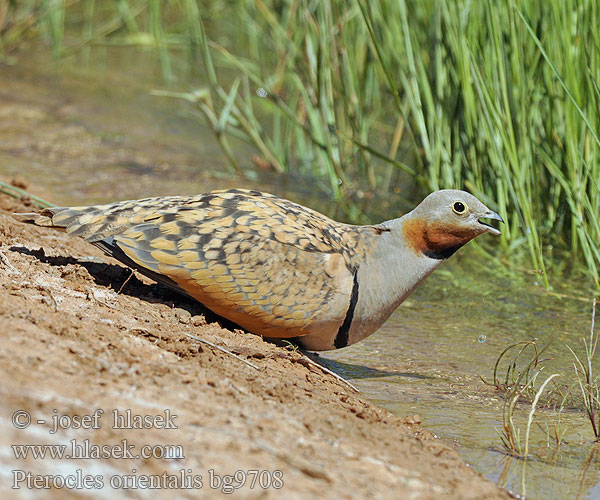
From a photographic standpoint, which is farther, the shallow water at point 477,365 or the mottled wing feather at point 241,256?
the mottled wing feather at point 241,256

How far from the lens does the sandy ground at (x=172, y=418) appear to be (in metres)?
2.37

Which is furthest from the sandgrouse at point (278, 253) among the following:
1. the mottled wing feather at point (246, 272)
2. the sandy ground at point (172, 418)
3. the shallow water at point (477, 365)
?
the shallow water at point (477, 365)

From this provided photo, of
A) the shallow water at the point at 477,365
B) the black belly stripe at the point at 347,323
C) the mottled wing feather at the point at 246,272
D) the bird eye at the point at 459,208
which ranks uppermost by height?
the bird eye at the point at 459,208

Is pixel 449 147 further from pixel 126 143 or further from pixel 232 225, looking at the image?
pixel 126 143

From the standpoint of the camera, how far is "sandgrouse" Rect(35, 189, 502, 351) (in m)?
3.73

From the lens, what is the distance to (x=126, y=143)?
7832mm

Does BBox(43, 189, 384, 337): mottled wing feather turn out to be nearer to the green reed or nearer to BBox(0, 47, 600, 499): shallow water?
BBox(0, 47, 600, 499): shallow water

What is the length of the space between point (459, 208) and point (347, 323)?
2.39 ft

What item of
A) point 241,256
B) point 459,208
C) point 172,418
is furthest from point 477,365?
point 172,418

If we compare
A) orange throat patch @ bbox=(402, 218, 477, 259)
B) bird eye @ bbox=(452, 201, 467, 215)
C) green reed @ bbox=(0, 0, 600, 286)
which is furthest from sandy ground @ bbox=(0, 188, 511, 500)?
green reed @ bbox=(0, 0, 600, 286)

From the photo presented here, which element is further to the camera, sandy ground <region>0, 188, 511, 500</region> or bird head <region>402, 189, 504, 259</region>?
bird head <region>402, 189, 504, 259</region>

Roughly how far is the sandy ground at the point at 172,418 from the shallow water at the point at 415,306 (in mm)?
315

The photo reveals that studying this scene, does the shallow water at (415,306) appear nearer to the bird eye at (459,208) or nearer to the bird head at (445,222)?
the bird head at (445,222)

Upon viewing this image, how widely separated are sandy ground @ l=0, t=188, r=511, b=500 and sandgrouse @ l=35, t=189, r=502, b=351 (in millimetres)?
189
